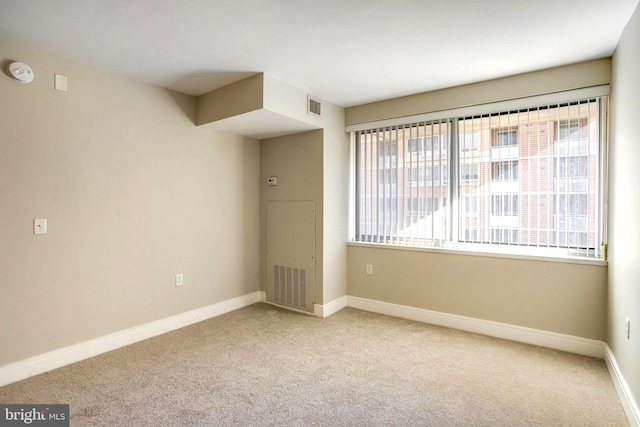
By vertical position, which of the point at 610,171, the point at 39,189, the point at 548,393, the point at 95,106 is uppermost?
the point at 95,106

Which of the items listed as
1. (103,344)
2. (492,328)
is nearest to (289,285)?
(103,344)

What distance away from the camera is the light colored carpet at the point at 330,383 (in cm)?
196

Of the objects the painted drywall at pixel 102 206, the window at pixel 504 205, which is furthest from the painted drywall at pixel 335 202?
the window at pixel 504 205

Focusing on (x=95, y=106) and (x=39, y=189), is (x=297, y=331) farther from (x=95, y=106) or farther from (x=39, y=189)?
(x=95, y=106)

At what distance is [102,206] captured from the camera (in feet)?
9.27

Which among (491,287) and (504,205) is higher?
(504,205)

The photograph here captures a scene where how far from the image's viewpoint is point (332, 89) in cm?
340

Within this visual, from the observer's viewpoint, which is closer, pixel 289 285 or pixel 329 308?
pixel 329 308

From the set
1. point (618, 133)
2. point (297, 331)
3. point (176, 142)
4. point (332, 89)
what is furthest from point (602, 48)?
point (176, 142)

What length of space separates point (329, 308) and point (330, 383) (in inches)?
57.8

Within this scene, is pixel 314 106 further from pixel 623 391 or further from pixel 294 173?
pixel 623 391

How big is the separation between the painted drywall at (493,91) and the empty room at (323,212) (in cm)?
2

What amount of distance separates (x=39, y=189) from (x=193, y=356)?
1753 mm
